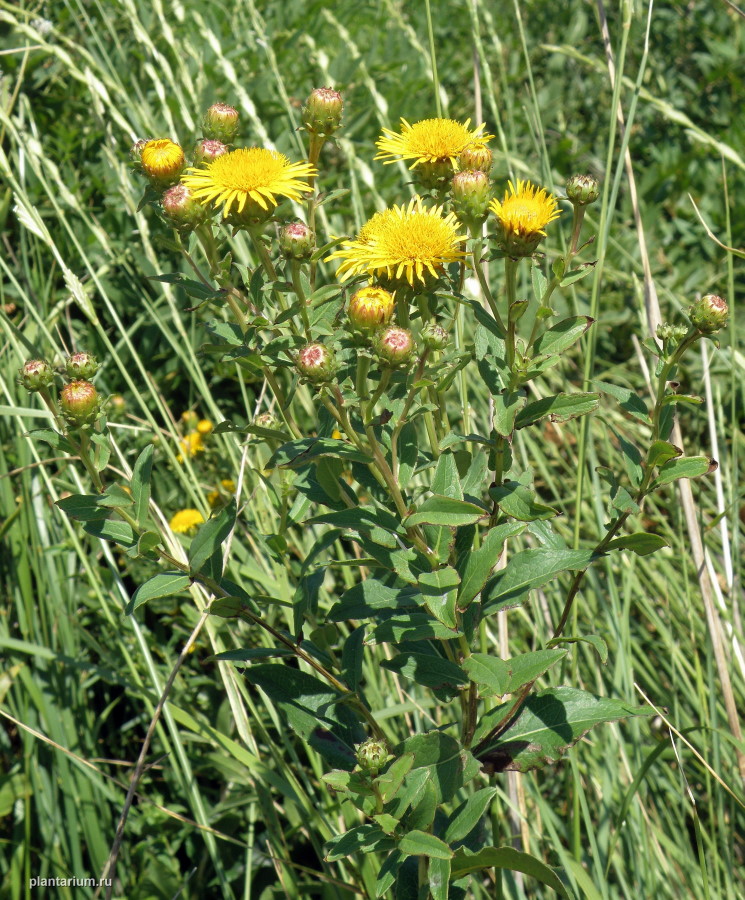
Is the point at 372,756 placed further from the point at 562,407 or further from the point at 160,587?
the point at 562,407

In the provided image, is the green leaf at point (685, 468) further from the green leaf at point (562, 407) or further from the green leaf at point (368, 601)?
the green leaf at point (368, 601)

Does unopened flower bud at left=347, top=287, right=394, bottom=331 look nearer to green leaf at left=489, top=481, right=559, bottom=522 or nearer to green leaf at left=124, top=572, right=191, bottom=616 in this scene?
green leaf at left=489, top=481, right=559, bottom=522

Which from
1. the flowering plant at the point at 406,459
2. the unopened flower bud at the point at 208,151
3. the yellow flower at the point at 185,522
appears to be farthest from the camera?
the yellow flower at the point at 185,522

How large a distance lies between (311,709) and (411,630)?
0.25 meters

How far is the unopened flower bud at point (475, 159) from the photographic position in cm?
111

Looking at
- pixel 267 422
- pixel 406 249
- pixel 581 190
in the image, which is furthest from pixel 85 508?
pixel 581 190

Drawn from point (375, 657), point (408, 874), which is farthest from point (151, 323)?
point (408, 874)

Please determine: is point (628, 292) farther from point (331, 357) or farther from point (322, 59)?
point (331, 357)

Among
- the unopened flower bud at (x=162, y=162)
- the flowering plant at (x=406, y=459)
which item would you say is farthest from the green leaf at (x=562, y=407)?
the unopened flower bud at (x=162, y=162)

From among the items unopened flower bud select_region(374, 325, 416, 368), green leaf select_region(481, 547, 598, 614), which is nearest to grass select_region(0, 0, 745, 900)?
green leaf select_region(481, 547, 598, 614)

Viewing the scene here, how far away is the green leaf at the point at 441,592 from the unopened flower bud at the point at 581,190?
476 mm

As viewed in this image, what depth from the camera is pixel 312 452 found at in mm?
953

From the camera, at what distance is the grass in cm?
151

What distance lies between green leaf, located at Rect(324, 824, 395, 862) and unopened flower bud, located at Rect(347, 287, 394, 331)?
1.97 ft
